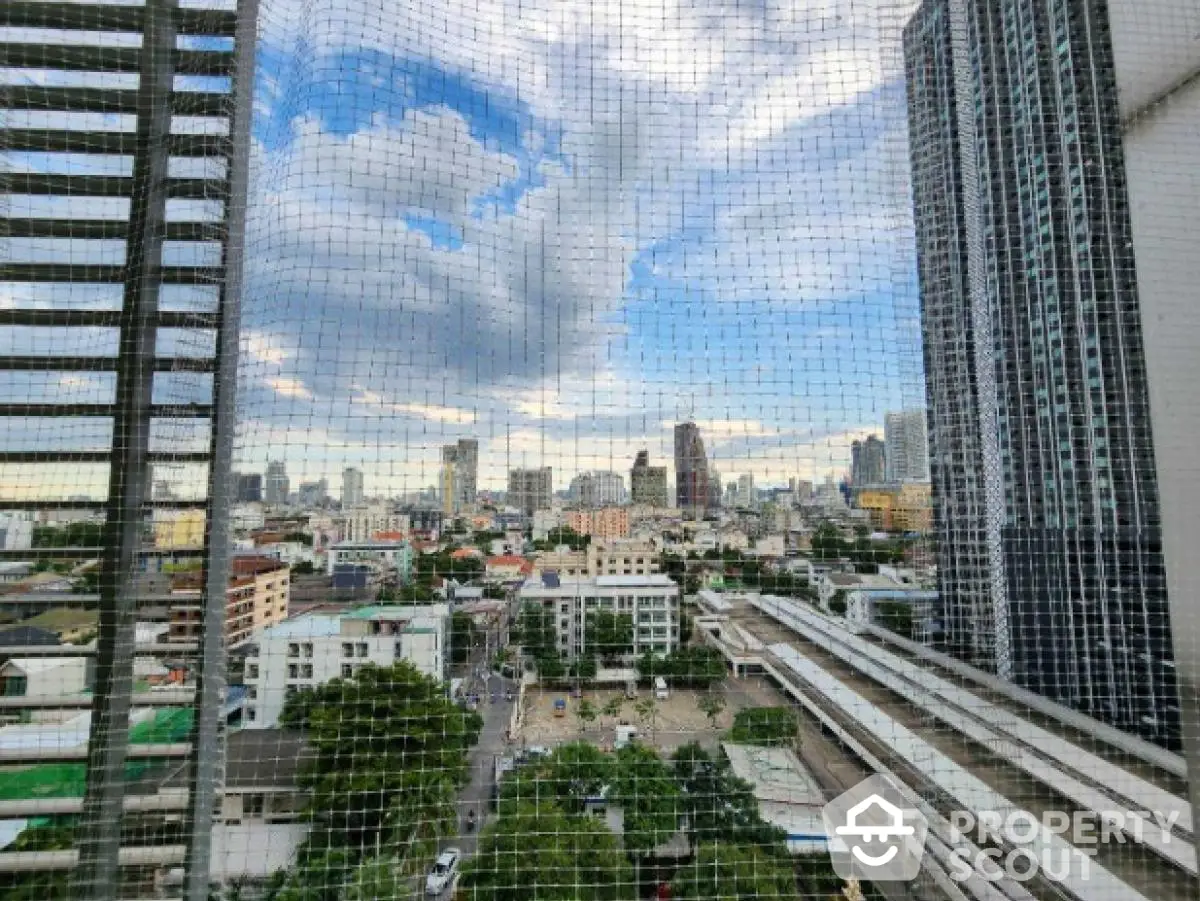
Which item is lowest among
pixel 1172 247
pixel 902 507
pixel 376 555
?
pixel 376 555

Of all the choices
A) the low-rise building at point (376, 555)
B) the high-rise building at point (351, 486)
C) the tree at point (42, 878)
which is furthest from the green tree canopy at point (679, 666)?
the tree at point (42, 878)

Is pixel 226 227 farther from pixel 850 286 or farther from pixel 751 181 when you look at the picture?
pixel 850 286

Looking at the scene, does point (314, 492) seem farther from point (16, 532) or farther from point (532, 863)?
point (532, 863)

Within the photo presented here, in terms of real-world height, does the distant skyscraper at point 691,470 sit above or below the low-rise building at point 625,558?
above

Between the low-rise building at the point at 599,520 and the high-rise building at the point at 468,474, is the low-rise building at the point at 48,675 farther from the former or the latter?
the low-rise building at the point at 599,520

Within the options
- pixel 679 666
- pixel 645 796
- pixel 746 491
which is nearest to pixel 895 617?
pixel 679 666

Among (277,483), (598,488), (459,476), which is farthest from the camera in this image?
(598,488)
